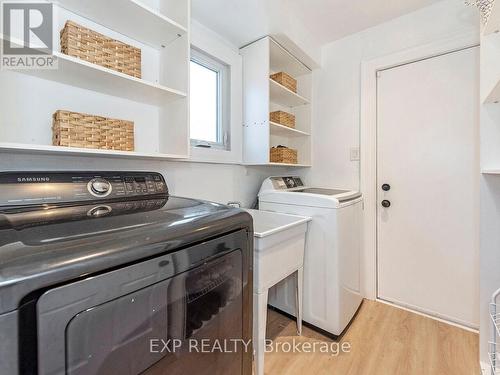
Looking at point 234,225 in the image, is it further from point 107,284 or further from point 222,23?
point 222,23

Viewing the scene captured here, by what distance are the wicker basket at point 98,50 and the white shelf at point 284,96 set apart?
1.08 meters

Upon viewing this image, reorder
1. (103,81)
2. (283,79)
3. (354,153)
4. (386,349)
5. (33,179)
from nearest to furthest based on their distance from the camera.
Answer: (33,179)
(103,81)
(386,349)
(283,79)
(354,153)

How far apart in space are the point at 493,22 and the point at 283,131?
4.59ft

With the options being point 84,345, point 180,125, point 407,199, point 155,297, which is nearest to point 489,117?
point 407,199

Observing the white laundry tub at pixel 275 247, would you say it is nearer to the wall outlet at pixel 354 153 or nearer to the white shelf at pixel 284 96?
the wall outlet at pixel 354 153

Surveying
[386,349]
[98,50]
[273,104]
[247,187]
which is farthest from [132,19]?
[386,349]

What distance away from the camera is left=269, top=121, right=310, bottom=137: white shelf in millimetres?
2010

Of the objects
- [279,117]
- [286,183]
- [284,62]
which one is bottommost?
[286,183]

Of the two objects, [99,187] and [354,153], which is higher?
[354,153]

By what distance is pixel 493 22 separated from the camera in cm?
121

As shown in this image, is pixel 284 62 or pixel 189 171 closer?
pixel 189 171

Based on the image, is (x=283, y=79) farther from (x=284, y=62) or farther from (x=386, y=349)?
(x=386, y=349)

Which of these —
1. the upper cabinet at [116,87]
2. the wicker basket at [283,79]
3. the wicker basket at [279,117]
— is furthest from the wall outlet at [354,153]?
the upper cabinet at [116,87]

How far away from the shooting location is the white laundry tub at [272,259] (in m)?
1.27
